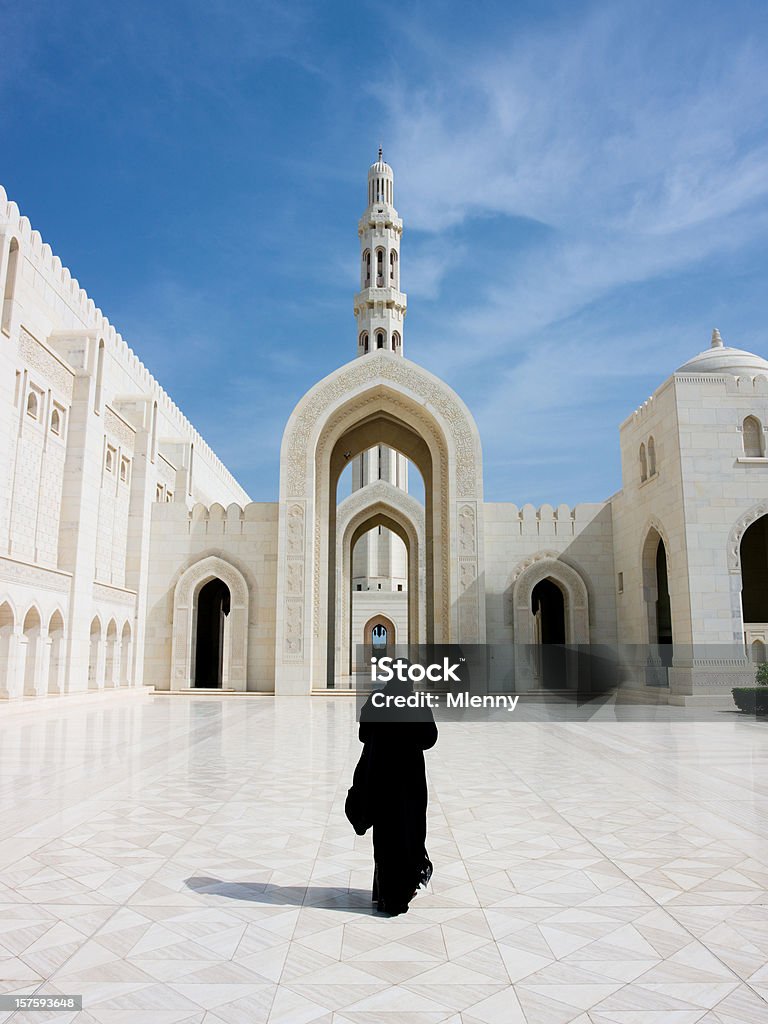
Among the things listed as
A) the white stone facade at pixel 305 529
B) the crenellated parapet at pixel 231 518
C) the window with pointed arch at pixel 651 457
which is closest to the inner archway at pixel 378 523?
the white stone facade at pixel 305 529

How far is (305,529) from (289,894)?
14.2 m

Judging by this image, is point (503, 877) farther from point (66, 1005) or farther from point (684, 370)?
point (684, 370)

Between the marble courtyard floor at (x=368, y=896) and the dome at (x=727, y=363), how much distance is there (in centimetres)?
1036

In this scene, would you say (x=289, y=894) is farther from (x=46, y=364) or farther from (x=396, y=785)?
(x=46, y=364)

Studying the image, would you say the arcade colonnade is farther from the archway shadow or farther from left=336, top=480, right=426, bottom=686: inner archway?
the archway shadow

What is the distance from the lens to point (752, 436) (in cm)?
1491

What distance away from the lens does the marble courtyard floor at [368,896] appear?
8.75 ft

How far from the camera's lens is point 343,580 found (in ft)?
87.6

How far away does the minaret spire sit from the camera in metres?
31.4

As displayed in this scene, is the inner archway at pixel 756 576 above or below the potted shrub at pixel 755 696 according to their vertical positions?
above

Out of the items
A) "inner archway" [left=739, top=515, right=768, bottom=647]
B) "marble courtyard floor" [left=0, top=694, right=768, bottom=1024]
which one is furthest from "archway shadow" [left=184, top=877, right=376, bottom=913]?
"inner archway" [left=739, top=515, right=768, bottom=647]

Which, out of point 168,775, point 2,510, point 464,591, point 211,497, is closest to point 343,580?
point 211,497

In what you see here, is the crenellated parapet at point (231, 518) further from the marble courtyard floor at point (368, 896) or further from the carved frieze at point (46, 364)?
the marble courtyard floor at point (368, 896)

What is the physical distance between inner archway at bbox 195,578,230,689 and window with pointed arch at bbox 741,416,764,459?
571 inches
